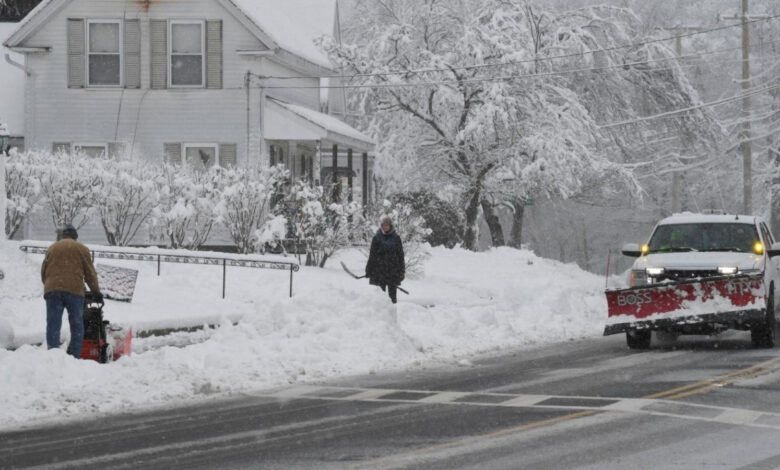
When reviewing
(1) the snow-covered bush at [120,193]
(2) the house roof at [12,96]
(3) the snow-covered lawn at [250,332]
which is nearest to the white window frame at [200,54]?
(2) the house roof at [12,96]

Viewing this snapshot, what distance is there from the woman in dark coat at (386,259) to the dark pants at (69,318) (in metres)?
7.42

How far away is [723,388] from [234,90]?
23103mm

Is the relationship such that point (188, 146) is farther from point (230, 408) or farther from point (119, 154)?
point (230, 408)

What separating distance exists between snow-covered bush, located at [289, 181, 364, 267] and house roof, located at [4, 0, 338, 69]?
26.5 ft

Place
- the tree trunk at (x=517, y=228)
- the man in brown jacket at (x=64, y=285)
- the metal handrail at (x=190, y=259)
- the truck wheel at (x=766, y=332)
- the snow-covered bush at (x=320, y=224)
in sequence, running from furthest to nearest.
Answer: the tree trunk at (x=517, y=228) < the snow-covered bush at (x=320, y=224) < the metal handrail at (x=190, y=259) < the truck wheel at (x=766, y=332) < the man in brown jacket at (x=64, y=285)

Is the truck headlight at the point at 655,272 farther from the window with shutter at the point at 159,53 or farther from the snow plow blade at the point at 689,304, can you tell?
the window with shutter at the point at 159,53

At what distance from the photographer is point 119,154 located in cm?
3372

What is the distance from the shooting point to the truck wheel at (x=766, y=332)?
19.4 metres

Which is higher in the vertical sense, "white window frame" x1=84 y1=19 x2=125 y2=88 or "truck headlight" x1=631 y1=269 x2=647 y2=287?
"white window frame" x1=84 y1=19 x2=125 y2=88

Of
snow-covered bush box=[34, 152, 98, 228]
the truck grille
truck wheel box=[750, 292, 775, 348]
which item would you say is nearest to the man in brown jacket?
the truck grille

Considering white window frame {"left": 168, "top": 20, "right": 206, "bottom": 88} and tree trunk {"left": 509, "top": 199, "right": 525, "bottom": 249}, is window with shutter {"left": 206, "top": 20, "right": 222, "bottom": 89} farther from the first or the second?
tree trunk {"left": 509, "top": 199, "right": 525, "bottom": 249}

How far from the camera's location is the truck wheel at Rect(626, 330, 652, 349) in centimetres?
1984

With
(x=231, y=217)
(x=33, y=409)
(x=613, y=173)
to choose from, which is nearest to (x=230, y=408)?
(x=33, y=409)

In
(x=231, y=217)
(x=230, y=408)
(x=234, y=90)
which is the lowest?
(x=230, y=408)
